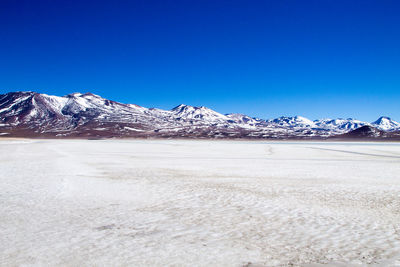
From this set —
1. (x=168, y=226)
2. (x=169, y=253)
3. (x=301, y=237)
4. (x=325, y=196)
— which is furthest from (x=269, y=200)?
(x=169, y=253)

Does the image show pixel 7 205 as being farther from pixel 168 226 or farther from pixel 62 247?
pixel 168 226

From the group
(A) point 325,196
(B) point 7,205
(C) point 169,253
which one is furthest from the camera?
(A) point 325,196

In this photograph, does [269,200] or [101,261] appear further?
[269,200]

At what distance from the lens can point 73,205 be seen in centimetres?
1124

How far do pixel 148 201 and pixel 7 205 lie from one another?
209 inches

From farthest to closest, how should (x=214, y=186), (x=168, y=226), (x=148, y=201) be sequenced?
1. (x=214, y=186)
2. (x=148, y=201)
3. (x=168, y=226)

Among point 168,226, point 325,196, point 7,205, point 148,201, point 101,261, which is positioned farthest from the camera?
point 325,196

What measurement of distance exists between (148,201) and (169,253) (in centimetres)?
543

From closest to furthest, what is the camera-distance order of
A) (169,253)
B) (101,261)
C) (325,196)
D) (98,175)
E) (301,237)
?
(101,261) → (169,253) → (301,237) → (325,196) → (98,175)

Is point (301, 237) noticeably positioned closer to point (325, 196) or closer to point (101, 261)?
point (101, 261)

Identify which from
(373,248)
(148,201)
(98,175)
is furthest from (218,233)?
(98,175)

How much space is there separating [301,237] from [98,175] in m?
14.2

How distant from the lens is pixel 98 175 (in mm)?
18609

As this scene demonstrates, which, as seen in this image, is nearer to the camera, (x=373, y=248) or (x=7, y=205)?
(x=373, y=248)
